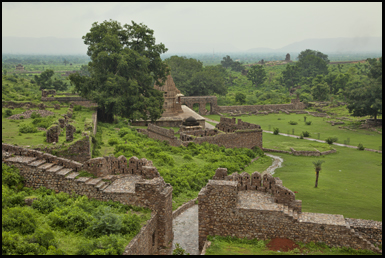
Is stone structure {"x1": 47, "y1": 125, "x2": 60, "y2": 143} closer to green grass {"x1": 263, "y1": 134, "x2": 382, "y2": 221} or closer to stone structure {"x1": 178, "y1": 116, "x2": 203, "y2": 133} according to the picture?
green grass {"x1": 263, "y1": 134, "x2": 382, "y2": 221}

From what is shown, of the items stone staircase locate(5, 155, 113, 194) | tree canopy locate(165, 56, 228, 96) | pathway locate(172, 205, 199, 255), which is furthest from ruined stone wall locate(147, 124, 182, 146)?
tree canopy locate(165, 56, 228, 96)

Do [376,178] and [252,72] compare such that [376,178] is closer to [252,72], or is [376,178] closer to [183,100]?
[183,100]

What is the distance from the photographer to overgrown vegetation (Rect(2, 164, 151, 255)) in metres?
11.9

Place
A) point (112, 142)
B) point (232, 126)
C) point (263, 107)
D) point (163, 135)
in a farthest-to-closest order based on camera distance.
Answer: point (263, 107) < point (232, 126) < point (163, 135) < point (112, 142)

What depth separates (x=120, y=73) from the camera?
40.3 metres

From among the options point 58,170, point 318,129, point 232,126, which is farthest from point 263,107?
point 58,170

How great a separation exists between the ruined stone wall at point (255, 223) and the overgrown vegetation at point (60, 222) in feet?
8.26

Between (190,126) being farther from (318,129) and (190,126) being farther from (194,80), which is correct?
(194,80)

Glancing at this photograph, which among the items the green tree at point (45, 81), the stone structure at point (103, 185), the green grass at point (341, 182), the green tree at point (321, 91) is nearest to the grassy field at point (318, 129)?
the green grass at point (341, 182)

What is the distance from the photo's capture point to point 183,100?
218 ft

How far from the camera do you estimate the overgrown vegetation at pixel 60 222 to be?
11.9 metres

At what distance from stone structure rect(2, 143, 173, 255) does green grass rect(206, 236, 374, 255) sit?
7.60 feet

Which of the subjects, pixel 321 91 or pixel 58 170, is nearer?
pixel 58 170

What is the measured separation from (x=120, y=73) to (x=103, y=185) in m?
24.9
